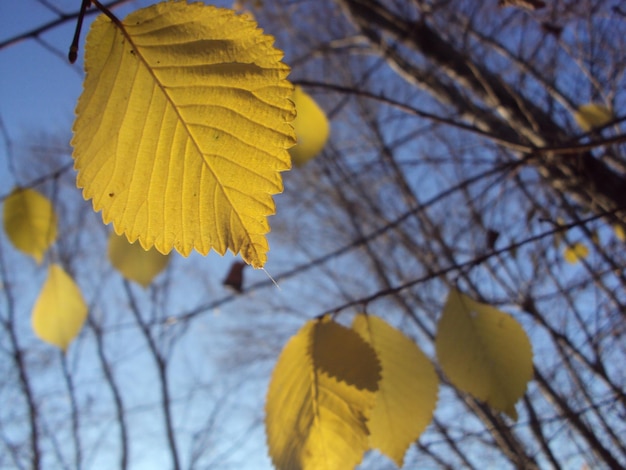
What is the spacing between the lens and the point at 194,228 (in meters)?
0.20

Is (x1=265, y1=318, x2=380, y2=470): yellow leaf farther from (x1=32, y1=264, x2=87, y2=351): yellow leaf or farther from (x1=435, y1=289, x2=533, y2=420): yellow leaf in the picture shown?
(x1=32, y1=264, x2=87, y2=351): yellow leaf

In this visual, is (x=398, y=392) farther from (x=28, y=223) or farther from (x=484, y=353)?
(x=28, y=223)

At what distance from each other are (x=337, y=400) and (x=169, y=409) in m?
3.92

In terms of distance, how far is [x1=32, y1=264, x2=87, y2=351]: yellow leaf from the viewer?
560 millimetres

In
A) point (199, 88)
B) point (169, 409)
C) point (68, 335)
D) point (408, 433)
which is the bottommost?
point (408, 433)

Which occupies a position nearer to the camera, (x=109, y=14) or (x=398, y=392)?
(x=109, y=14)

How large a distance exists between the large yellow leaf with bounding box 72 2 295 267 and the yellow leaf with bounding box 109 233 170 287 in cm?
35

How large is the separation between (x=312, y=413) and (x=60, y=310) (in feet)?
1.19

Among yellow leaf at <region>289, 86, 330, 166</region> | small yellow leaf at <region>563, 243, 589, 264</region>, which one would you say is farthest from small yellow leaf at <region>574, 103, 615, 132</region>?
yellow leaf at <region>289, 86, 330, 166</region>

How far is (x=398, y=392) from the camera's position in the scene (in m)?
0.43

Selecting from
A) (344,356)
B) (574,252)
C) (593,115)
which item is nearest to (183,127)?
(344,356)

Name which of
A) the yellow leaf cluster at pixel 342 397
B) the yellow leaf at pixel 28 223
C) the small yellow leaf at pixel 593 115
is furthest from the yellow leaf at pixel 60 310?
the small yellow leaf at pixel 593 115

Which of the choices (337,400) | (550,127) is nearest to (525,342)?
(337,400)

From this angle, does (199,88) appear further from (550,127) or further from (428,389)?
(550,127)
